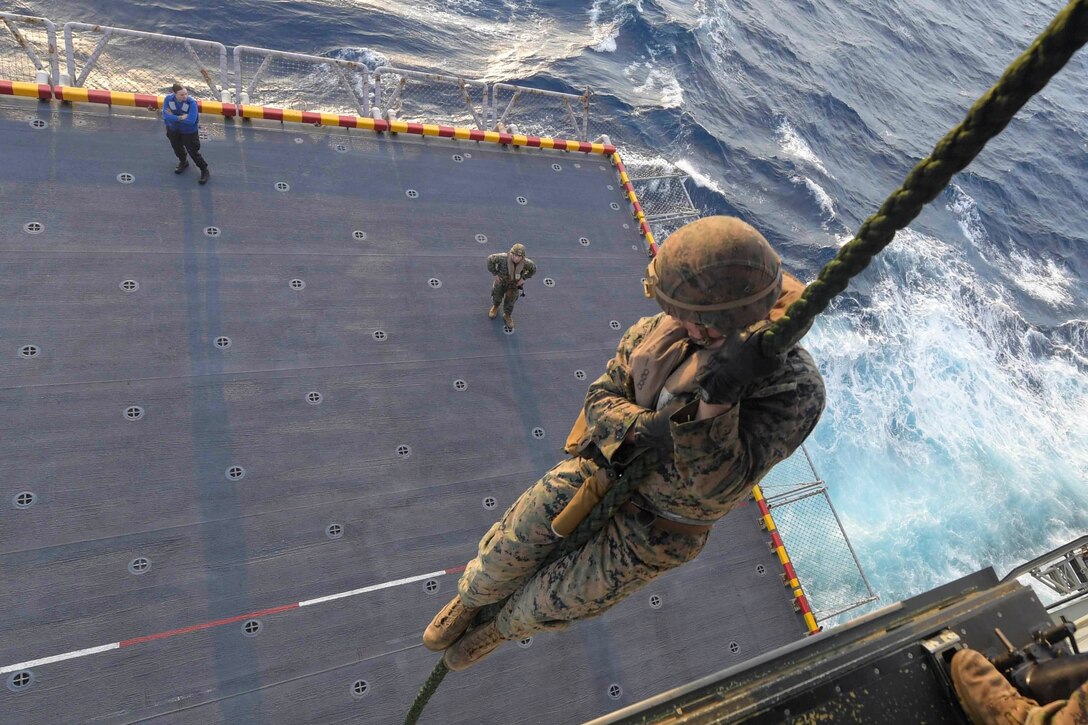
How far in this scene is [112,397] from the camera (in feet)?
28.0

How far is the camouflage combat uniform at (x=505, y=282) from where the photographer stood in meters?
10.3

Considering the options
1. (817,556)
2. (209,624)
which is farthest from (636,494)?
(817,556)

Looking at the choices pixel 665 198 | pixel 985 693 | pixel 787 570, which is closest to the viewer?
pixel 985 693

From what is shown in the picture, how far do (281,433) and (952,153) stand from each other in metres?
8.77

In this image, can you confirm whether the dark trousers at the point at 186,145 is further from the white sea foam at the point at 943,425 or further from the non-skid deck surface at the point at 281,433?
the white sea foam at the point at 943,425

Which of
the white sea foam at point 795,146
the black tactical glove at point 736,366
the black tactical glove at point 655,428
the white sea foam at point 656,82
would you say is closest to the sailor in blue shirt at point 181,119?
the black tactical glove at point 655,428

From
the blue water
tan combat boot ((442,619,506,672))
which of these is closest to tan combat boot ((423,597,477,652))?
tan combat boot ((442,619,506,672))

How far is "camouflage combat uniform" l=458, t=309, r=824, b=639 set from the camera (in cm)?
275

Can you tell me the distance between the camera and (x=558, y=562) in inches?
153

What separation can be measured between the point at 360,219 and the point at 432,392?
387 cm

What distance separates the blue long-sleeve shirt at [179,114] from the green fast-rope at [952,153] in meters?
10.8

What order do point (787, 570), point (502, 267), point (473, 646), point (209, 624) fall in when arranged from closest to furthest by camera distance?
point (473, 646), point (209, 624), point (787, 570), point (502, 267)

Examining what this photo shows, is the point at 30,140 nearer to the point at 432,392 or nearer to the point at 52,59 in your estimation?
the point at 52,59

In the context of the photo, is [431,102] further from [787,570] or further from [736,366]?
[736,366]
